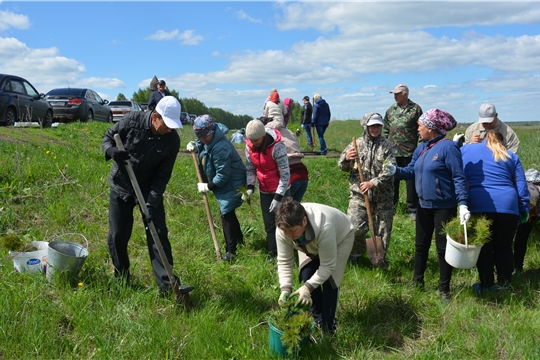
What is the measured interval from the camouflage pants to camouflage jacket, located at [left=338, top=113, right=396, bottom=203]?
0.07 metres

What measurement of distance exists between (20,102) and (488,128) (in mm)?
10128

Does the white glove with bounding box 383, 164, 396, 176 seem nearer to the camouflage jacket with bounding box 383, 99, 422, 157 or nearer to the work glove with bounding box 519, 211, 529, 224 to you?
the work glove with bounding box 519, 211, 529, 224

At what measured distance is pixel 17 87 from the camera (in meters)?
11.5

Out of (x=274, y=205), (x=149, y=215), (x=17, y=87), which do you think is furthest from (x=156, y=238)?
(x=17, y=87)

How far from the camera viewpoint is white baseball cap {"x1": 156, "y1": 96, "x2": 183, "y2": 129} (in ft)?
13.0

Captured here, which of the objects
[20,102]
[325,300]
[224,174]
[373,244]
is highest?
[20,102]

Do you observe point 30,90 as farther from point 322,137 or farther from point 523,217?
point 523,217

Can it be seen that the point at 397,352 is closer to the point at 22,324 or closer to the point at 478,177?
the point at 478,177

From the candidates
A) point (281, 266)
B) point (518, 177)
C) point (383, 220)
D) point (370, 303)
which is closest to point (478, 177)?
point (518, 177)

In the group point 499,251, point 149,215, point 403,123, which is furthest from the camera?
point 403,123

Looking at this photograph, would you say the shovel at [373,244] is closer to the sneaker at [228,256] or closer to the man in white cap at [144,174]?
the sneaker at [228,256]

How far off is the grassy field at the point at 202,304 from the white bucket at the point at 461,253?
1.35 feet

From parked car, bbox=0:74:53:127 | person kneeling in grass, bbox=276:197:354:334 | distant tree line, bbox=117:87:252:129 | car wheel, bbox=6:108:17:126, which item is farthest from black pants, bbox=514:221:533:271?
distant tree line, bbox=117:87:252:129

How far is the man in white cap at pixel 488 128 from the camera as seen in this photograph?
17.5 feet
